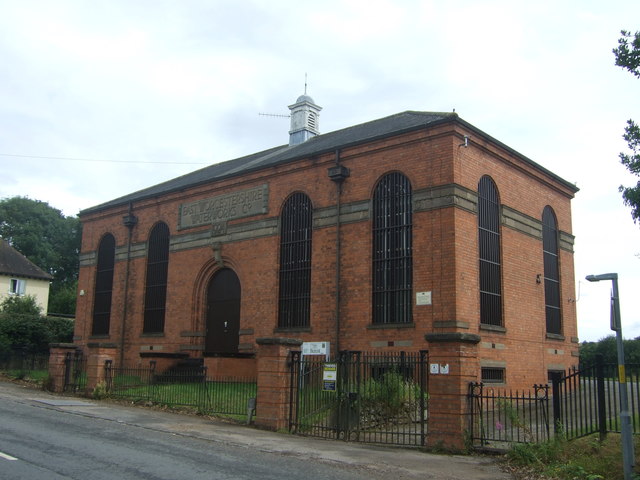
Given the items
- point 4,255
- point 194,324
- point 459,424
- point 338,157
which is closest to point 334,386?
point 459,424

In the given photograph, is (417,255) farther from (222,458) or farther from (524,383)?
(222,458)

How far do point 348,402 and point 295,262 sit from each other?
9408 mm

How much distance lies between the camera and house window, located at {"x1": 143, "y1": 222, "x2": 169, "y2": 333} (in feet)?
89.6

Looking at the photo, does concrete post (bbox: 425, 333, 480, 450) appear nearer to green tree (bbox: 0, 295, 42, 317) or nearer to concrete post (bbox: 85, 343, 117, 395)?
concrete post (bbox: 85, 343, 117, 395)

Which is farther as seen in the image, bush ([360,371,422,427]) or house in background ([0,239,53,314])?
house in background ([0,239,53,314])

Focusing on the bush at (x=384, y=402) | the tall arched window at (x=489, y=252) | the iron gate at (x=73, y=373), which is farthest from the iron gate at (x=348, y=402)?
the iron gate at (x=73, y=373)

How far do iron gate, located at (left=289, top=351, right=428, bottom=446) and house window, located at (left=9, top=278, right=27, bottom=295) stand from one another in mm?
36279

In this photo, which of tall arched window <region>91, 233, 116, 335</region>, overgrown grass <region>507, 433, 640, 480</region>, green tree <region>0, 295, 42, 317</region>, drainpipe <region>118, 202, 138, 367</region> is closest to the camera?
overgrown grass <region>507, 433, 640, 480</region>

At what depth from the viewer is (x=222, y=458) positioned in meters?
10.1

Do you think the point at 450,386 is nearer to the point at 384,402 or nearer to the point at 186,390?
the point at 384,402

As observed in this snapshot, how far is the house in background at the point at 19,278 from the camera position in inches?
1737

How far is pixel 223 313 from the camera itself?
2512 centimetres

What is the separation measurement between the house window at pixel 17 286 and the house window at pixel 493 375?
36683mm

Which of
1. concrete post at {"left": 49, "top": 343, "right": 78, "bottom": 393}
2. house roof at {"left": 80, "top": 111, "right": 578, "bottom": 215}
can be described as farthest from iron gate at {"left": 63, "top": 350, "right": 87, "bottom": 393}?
house roof at {"left": 80, "top": 111, "right": 578, "bottom": 215}
